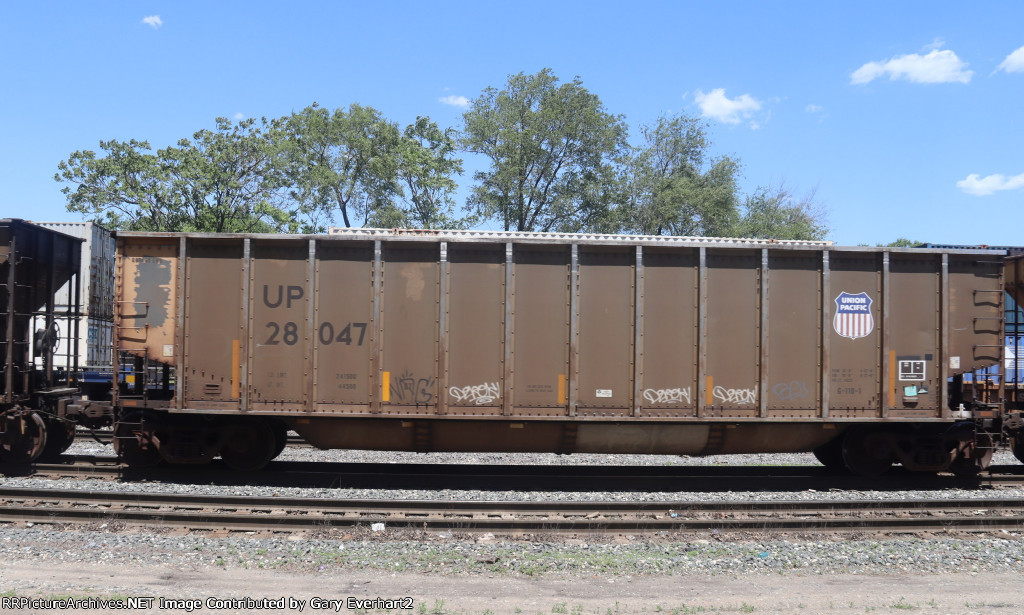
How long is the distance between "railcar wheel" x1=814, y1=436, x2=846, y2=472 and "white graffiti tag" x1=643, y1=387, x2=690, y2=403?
2805 mm

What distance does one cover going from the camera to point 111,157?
A: 3438 cm

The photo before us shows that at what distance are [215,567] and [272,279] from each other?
4485mm

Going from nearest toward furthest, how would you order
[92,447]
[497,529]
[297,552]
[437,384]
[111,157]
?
[297,552] → [497,529] → [437,384] → [92,447] → [111,157]

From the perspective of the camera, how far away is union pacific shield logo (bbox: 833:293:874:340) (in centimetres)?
1006

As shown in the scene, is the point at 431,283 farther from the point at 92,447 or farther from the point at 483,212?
the point at 483,212

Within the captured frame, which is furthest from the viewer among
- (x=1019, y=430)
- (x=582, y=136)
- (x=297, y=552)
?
(x=582, y=136)

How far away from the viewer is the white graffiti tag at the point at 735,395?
32.3 ft

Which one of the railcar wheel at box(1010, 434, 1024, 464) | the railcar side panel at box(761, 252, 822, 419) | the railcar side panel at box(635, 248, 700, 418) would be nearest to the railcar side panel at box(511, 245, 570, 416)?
the railcar side panel at box(635, 248, 700, 418)

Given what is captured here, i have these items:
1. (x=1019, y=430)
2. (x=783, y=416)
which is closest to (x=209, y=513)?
(x=783, y=416)

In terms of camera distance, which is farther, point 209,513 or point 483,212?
point 483,212

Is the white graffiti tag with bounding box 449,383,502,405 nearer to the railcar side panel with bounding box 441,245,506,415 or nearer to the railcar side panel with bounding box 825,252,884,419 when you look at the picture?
the railcar side panel with bounding box 441,245,506,415

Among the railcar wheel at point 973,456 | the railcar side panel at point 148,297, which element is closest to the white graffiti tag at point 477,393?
the railcar side panel at point 148,297

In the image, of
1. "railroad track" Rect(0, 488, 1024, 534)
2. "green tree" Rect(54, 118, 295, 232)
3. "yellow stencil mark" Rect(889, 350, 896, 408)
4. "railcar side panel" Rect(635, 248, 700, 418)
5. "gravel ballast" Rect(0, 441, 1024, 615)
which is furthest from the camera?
"green tree" Rect(54, 118, 295, 232)

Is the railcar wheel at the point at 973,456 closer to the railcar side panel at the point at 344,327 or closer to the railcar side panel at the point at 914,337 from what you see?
the railcar side panel at the point at 914,337
